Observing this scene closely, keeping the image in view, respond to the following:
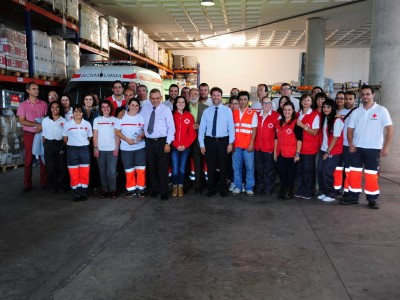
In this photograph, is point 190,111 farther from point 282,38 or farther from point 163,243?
point 282,38

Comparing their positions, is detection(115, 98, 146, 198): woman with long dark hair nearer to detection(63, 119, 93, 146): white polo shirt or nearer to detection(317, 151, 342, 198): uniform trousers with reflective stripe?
detection(63, 119, 93, 146): white polo shirt

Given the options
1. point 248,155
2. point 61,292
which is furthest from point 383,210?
point 61,292

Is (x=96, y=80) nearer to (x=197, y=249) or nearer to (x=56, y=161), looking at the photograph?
(x=56, y=161)

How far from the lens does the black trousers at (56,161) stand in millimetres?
6309

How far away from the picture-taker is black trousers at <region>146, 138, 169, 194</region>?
19.5ft

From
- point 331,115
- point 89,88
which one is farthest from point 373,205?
point 89,88

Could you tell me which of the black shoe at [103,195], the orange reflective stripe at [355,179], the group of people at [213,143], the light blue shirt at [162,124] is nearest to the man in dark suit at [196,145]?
the group of people at [213,143]

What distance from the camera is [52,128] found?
6219mm

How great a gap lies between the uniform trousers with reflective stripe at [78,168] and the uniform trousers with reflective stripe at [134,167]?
62 cm

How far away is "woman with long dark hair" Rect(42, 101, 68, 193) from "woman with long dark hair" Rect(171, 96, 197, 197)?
196 cm

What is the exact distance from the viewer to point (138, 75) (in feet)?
29.5

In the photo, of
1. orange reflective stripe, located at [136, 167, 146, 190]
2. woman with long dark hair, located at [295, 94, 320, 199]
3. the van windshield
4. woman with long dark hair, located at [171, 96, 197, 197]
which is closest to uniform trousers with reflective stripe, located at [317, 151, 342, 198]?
woman with long dark hair, located at [295, 94, 320, 199]

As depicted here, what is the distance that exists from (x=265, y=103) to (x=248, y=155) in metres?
0.96

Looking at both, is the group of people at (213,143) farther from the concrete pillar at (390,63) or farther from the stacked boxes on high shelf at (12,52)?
the concrete pillar at (390,63)
